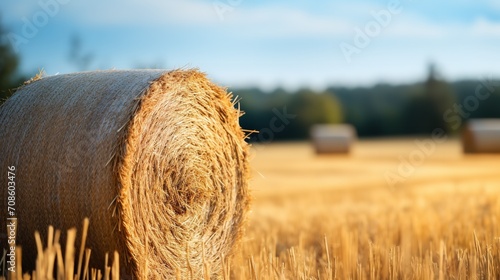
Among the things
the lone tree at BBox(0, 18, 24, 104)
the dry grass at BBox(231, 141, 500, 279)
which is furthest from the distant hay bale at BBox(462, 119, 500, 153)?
the lone tree at BBox(0, 18, 24, 104)

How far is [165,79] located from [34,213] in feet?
4.30

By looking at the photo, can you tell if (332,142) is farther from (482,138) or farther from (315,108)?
(315,108)

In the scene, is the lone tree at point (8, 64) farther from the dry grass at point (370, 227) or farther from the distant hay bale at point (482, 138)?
the distant hay bale at point (482, 138)

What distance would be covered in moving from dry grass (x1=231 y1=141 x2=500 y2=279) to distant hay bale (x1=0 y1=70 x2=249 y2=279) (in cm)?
40

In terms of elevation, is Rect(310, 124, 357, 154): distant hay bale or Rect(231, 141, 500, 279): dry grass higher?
Rect(310, 124, 357, 154): distant hay bale

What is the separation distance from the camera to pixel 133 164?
15.3 ft

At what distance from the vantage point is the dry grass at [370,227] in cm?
483

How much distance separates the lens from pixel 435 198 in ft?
35.9

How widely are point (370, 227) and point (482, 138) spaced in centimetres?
1544

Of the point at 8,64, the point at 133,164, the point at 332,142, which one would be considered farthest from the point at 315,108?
the point at 133,164

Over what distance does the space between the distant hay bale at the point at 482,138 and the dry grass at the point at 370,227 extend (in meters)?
2.48

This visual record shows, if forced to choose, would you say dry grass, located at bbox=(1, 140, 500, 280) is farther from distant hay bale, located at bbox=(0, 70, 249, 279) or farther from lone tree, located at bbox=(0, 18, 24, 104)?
lone tree, located at bbox=(0, 18, 24, 104)

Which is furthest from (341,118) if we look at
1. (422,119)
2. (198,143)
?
(198,143)

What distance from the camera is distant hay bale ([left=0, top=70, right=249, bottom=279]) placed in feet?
15.0
